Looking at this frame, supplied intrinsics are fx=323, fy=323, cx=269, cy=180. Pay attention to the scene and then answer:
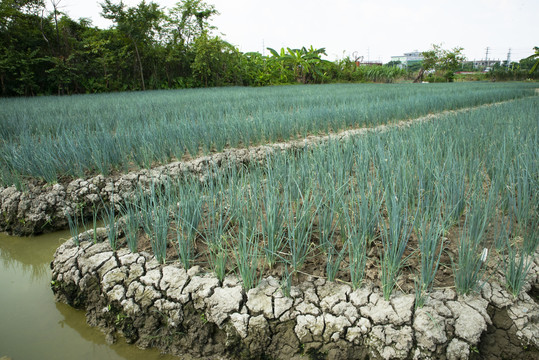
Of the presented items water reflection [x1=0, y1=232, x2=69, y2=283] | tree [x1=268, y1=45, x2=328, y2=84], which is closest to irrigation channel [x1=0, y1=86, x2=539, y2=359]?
water reflection [x1=0, y1=232, x2=69, y2=283]

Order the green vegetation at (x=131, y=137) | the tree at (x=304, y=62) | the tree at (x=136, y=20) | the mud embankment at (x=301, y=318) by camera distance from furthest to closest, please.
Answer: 1. the tree at (x=304, y=62)
2. the tree at (x=136, y=20)
3. the green vegetation at (x=131, y=137)
4. the mud embankment at (x=301, y=318)

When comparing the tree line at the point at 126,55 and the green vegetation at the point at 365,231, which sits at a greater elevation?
the tree line at the point at 126,55

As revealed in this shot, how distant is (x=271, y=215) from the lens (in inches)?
60.3

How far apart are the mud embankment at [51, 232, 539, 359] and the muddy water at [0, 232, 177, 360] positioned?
0.07m

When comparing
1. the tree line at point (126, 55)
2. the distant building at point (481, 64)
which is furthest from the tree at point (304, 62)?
the distant building at point (481, 64)

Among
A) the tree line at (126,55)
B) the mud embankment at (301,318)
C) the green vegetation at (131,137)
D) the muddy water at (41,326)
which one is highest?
the tree line at (126,55)

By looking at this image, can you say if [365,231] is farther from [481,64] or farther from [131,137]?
[481,64]

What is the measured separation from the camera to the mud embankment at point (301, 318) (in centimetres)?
128

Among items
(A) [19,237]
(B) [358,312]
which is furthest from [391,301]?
(A) [19,237]

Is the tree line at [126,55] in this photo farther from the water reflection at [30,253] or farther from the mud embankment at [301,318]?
the mud embankment at [301,318]

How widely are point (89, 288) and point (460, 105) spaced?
776cm

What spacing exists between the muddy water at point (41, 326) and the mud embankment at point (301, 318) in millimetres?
67

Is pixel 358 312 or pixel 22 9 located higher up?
pixel 22 9

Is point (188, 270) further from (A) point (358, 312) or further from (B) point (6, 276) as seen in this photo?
(B) point (6, 276)
